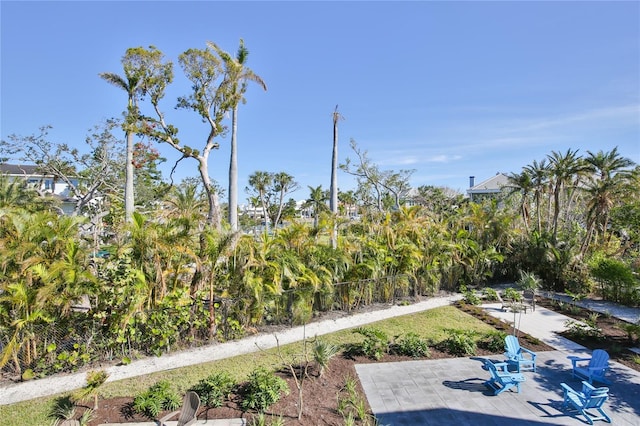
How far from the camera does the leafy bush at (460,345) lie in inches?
298

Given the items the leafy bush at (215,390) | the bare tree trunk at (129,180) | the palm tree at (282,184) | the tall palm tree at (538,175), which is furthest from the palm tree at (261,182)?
the leafy bush at (215,390)

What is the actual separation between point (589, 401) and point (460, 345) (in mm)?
2654

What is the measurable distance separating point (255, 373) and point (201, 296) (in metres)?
2.79

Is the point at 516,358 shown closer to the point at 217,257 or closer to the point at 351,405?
the point at 351,405

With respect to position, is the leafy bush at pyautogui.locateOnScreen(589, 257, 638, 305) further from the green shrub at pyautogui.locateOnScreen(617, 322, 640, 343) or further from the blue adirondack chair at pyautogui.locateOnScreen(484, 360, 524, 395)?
the blue adirondack chair at pyautogui.locateOnScreen(484, 360, 524, 395)

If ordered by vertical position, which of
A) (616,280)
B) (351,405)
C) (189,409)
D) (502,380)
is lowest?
(351,405)

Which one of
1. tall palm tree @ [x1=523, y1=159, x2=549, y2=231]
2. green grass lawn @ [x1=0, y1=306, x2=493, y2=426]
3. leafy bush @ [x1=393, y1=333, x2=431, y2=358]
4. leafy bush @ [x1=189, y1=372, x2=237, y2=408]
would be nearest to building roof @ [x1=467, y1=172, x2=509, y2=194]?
tall palm tree @ [x1=523, y1=159, x2=549, y2=231]

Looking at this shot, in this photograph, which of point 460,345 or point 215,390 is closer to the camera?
point 215,390

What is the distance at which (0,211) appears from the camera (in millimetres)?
6992

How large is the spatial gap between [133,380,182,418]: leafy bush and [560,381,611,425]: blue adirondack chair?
6315 millimetres

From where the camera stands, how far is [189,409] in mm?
4938

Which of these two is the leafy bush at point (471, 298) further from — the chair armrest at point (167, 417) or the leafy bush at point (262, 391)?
the chair armrest at point (167, 417)

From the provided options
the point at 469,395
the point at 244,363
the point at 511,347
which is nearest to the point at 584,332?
the point at 511,347

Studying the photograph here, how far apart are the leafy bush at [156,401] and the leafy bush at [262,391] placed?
111cm
